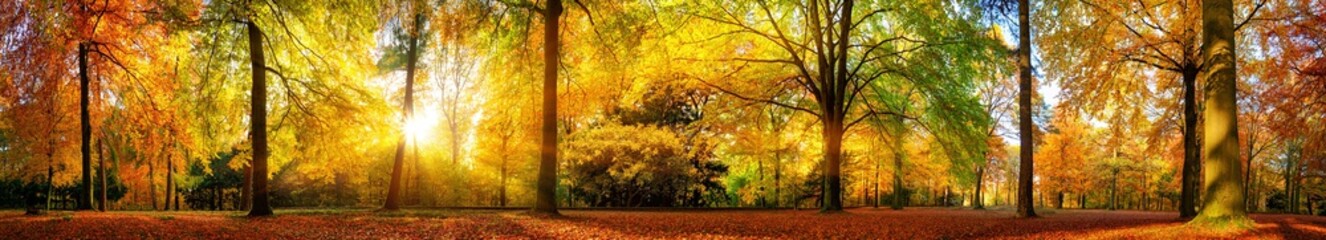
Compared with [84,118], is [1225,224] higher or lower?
lower

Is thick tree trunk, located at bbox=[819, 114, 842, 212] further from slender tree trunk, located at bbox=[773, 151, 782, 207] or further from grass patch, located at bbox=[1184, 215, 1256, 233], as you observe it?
grass patch, located at bbox=[1184, 215, 1256, 233]

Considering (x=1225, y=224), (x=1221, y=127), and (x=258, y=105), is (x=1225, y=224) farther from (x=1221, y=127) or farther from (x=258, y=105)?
(x=258, y=105)

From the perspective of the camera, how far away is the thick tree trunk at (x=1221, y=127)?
864 centimetres

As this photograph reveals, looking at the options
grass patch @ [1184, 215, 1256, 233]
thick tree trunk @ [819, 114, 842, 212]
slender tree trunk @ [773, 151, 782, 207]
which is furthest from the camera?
slender tree trunk @ [773, 151, 782, 207]

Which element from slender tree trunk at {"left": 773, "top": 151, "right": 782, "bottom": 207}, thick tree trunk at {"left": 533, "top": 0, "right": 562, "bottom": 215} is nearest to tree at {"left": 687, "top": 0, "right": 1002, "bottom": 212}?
slender tree trunk at {"left": 773, "top": 151, "right": 782, "bottom": 207}

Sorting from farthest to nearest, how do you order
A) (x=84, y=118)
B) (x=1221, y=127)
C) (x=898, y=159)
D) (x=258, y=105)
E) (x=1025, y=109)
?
(x=898, y=159) → (x=84, y=118) → (x=1025, y=109) → (x=258, y=105) → (x=1221, y=127)

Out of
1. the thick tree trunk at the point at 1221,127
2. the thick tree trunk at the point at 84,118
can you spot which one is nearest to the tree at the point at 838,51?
the thick tree trunk at the point at 1221,127

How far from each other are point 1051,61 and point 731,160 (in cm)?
1265

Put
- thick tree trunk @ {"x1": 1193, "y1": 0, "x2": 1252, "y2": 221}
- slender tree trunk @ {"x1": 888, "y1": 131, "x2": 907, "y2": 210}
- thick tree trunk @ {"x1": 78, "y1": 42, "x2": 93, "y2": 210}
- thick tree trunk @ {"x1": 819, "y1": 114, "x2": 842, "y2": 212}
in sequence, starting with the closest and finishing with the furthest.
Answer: thick tree trunk @ {"x1": 1193, "y1": 0, "x2": 1252, "y2": 221} → thick tree trunk @ {"x1": 78, "y1": 42, "x2": 93, "y2": 210} → thick tree trunk @ {"x1": 819, "y1": 114, "x2": 842, "y2": 212} → slender tree trunk @ {"x1": 888, "y1": 131, "x2": 907, "y2": 210}

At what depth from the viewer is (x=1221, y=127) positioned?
8781mm

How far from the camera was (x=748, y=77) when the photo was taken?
20.1 meters

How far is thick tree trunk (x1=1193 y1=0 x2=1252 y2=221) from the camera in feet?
28.3

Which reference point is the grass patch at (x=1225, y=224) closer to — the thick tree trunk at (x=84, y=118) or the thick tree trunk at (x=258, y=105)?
the thick tree trunk at (x=258, y=105)

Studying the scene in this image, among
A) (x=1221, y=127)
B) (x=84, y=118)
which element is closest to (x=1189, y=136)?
(x=1221, y=127)
